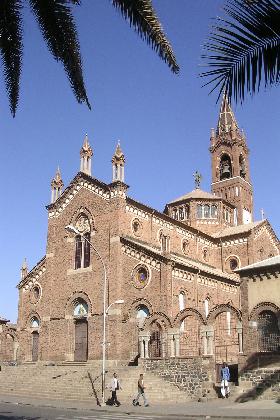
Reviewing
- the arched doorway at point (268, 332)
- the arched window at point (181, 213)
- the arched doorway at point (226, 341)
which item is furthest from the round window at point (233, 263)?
the arched doorway at point (268, 332)

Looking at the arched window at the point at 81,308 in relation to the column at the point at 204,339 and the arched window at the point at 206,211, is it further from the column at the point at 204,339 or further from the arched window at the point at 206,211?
the arched window at the point at 206,211

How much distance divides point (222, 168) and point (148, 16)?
55.5 meters

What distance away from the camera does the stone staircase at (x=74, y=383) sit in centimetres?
2656

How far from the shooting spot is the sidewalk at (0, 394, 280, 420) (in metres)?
19.2

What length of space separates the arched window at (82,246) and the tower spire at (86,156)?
4.10 meters

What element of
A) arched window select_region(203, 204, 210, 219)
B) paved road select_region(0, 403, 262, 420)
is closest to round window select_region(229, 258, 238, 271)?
arched window select_region(203, 204, 210, 219)

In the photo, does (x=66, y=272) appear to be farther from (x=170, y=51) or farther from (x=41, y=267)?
(x=170, y=51)

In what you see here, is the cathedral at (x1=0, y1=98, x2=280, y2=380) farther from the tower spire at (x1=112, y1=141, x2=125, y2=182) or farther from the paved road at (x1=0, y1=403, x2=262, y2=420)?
the paved road at (x1=0, y1=403, x2=262, y2=420)

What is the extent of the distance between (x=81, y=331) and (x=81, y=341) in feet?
2.46

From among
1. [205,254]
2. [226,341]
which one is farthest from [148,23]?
[205,254]

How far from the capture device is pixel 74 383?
2995 centimetres

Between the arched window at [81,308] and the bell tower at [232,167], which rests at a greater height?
the bell tower at [232,167]

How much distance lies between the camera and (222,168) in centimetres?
6400

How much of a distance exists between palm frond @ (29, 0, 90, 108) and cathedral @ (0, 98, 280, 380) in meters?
19.6
